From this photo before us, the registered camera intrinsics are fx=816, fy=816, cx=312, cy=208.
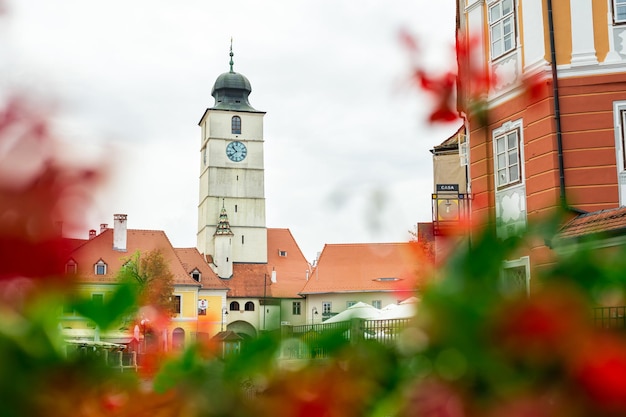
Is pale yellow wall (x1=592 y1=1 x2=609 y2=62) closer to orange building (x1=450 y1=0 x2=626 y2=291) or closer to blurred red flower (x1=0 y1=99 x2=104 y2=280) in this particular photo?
orange building (x1=450 y1=0 x2=626 y2=291)

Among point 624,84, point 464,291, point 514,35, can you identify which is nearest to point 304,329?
point 464,291

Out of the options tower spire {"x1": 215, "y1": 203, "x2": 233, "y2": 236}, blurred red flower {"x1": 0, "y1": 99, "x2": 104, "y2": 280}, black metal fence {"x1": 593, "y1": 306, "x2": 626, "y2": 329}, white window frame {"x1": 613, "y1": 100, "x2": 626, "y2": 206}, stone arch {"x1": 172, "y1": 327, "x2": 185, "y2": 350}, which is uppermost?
tower spire {"x1": 215, "y1": 203, "x2": 233, "y2": 236}

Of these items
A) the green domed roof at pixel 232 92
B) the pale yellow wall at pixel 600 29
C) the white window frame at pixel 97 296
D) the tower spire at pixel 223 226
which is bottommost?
the white window frame at pixel 97 296

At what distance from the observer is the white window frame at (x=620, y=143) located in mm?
12695

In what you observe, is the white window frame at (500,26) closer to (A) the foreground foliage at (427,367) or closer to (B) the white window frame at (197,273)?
(A) the foreground foliage at (427,367)

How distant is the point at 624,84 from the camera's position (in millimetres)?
13031

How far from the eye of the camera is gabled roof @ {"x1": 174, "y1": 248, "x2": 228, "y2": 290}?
62588 millimetres

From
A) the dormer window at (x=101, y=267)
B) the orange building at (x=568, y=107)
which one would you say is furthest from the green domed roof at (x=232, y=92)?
the dormer window at (x=101, y=267)

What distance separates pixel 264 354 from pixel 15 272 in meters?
0.25

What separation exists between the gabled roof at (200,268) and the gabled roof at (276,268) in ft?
16.7

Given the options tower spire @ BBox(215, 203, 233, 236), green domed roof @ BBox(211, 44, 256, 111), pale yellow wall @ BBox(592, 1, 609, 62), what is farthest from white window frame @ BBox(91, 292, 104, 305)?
green domed roof @ BBox(211, 44, 256, 111)

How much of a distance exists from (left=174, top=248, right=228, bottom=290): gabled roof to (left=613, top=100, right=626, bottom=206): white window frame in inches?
1980

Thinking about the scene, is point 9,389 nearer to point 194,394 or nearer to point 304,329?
point 194,394

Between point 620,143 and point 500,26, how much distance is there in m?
3.18
